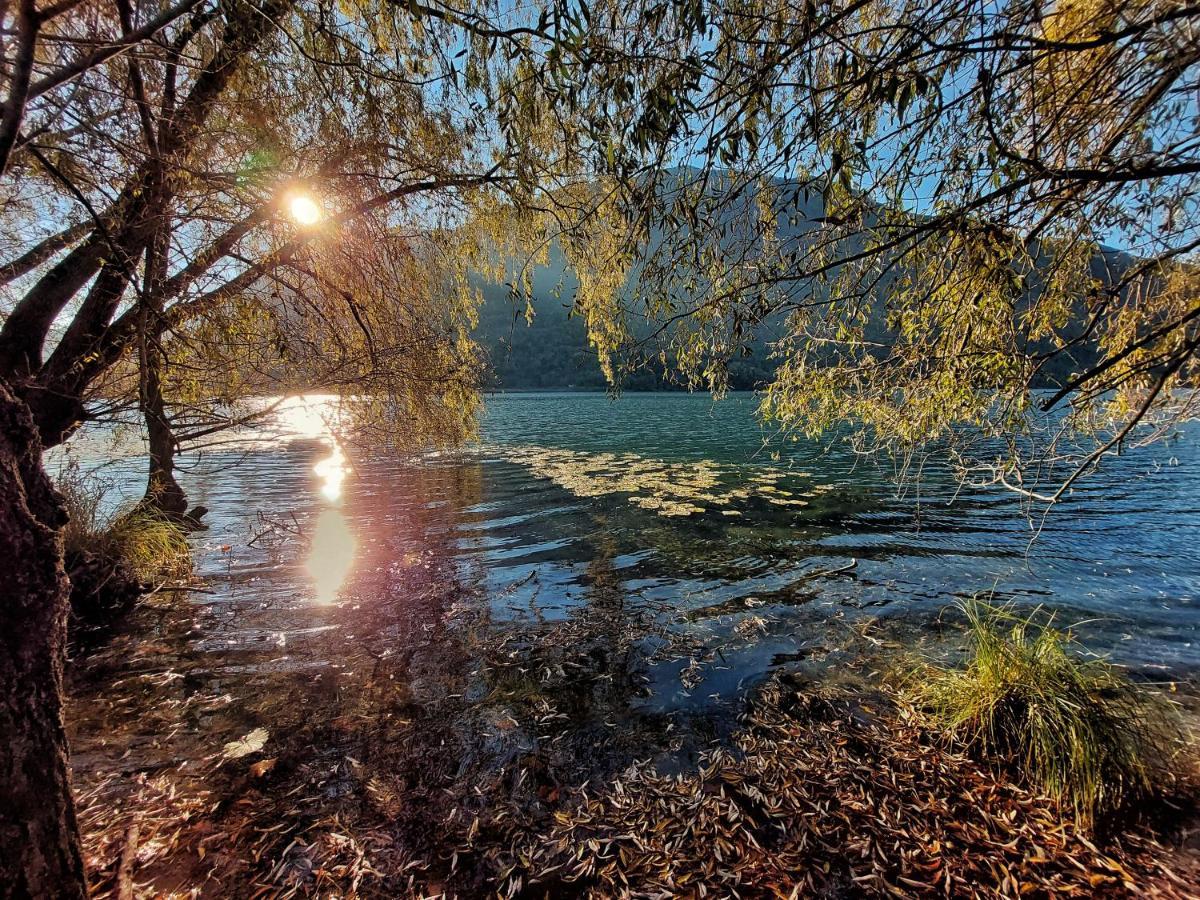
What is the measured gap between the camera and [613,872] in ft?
10.0

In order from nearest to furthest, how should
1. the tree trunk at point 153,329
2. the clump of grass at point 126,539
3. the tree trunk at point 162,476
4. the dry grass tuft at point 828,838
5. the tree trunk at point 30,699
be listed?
the tree trunk at point 30,699
the dry grass tuft at point 828,838
the tree trunk at point 153,329
the clump of grass at point 126,539
the tree trunk at point 162,476

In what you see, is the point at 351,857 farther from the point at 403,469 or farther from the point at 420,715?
the point at 403,469

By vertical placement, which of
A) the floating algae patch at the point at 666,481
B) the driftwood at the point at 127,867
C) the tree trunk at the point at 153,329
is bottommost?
the floating algae patch at the point at 666,481

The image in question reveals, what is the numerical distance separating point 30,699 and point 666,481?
1722cm

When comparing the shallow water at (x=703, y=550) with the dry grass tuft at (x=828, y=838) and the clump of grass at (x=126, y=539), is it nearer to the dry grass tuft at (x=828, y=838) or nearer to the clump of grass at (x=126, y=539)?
the clump of grass at (x=126, y=539)

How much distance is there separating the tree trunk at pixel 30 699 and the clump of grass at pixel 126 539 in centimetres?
726

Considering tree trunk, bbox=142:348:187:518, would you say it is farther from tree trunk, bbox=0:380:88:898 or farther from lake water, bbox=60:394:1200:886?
tree trunk, bbox=0:380:88:898

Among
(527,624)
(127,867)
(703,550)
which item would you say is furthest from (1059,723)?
(703,550)

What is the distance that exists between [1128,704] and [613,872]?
496cm

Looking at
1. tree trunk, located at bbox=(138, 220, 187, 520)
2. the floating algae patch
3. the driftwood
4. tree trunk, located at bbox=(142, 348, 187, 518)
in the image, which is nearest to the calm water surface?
the floating algae patch

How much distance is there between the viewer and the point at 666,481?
18.5 meters

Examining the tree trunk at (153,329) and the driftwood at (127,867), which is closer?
the driftwood at (127,867)

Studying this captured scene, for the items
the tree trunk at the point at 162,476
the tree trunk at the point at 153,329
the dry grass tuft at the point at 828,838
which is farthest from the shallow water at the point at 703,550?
the tree trunk at the point at 153,329

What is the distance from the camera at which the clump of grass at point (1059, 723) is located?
3.53 metres
